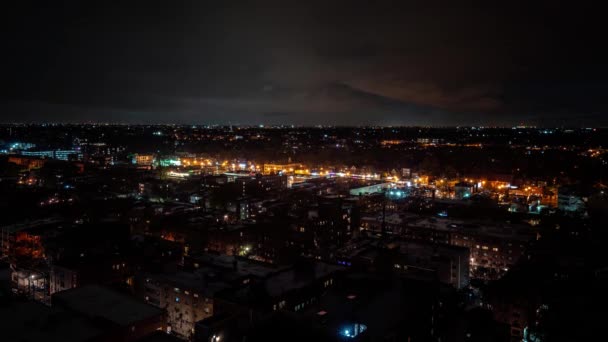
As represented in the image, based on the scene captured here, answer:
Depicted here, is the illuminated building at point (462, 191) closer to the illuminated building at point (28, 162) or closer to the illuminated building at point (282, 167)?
the illuminated building at point (282, 167)

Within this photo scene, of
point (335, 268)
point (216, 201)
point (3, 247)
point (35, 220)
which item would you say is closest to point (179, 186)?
point (216, 201)

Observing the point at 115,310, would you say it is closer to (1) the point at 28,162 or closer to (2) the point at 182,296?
(2) the point at 182,296

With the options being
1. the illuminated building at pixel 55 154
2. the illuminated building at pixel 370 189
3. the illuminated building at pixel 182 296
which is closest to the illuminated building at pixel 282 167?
the illuminated building at pixel 370 189

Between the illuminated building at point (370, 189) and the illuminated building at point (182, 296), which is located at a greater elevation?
the illuminated building at point (370, 189)

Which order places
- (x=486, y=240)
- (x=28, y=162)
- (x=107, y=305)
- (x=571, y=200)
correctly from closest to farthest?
(x=107, y=305), (x=486, y=240), (x=571, y=200), (x=28, y=162)

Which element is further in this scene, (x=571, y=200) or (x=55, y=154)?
(x=55, y=154)

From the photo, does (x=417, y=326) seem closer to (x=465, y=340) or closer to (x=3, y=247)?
(x=465, y=340)

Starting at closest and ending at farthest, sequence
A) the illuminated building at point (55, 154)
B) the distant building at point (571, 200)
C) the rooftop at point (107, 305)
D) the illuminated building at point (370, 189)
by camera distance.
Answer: the rooftop at point (107, 305)
the distant building at point (571, 200)
the illuminated building at point (370, 189)
the illuminated building at point (55, 154)

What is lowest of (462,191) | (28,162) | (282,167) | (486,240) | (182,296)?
(182,296)

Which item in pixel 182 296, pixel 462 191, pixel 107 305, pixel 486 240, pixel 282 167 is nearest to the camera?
pixel 107 305

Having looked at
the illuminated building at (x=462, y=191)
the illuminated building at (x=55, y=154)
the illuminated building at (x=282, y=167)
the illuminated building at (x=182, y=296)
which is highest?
the illuminated building at (x=55, y=154)

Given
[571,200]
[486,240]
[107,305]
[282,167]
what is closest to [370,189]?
[571,200]
